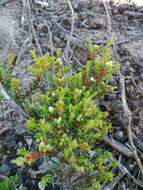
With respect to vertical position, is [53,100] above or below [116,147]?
above

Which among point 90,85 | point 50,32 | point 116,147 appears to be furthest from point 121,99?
point 50,32

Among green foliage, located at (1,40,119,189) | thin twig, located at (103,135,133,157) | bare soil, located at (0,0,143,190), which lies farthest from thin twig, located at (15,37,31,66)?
thin twig, located at (103,135,133,157)

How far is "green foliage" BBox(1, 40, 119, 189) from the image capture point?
242 cm

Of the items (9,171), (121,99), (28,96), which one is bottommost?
(9,171)

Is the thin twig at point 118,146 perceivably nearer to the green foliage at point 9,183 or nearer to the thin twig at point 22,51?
the green foliage at point 9,183

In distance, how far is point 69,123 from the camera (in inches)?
97.6

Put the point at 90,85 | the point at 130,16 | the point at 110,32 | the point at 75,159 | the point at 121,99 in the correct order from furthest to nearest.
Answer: the point at 130,16 → the point at 110,32 → the point at 121,99 → the point at 90,85 → the point at 75,159

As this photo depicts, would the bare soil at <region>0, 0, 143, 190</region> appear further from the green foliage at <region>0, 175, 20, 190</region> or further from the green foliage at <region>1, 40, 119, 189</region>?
the green foliage at <region>1, 40, 119, 189</region>

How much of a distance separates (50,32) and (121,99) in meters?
0.94

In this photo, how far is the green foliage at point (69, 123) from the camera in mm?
2424

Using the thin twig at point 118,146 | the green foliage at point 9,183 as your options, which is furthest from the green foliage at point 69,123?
the thin twig at point 118,146

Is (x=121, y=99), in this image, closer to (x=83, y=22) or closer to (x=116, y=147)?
(x=116, y=147)

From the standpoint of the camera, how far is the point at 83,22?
3.96 metres

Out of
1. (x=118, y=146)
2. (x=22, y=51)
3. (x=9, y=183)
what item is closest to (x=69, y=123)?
(x=9, y=183)
